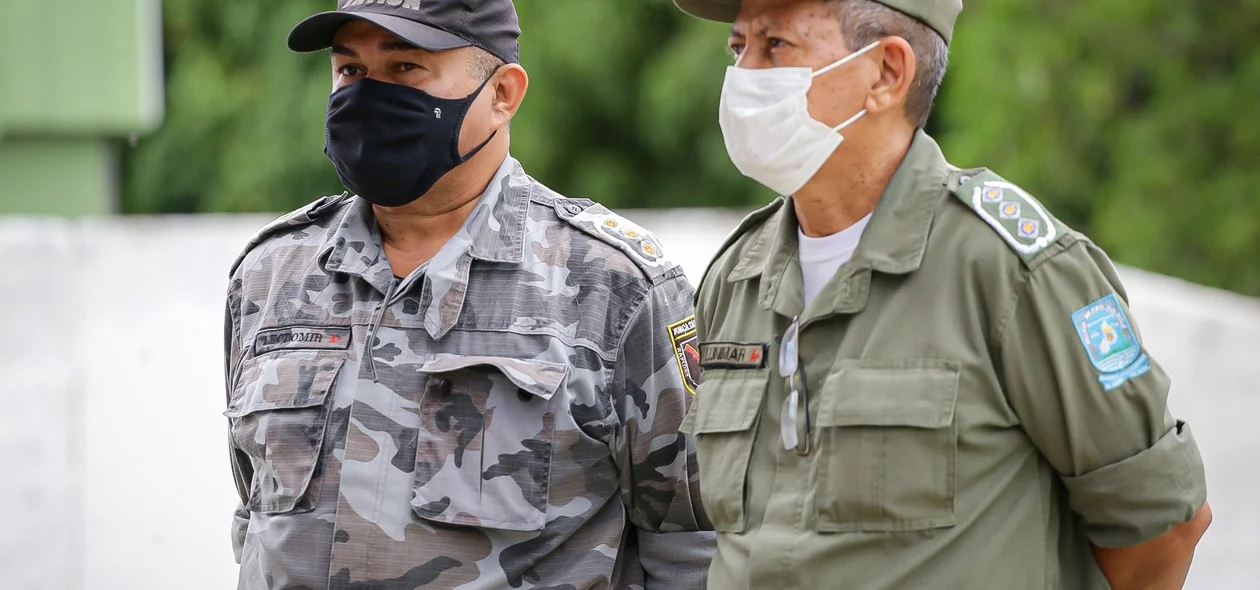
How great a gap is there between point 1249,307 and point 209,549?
338 cm

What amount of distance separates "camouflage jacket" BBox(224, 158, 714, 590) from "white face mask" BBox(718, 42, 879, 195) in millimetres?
471

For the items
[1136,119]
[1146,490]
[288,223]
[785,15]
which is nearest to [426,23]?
[288,223]

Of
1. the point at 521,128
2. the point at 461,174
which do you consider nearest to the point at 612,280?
the point at 461,174

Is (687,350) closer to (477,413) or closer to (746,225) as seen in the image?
(746,225)

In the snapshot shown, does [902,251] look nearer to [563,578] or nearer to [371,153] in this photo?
[563,578]

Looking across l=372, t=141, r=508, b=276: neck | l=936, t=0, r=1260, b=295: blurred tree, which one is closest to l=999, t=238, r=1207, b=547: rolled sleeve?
l=372, t=141, r=508, b=276: neck

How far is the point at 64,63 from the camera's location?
559 centimetres

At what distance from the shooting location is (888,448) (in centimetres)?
197

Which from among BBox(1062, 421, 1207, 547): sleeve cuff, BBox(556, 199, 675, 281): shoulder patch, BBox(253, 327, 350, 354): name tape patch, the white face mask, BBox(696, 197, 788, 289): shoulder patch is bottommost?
BBox(253, 327, 350, 354): name tape patch

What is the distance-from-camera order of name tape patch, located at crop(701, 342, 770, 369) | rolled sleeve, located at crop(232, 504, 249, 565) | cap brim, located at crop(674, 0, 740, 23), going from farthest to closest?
1. rolled sleeve, located at crop(232, 504, 249, 565)
2. cap brim, located at crop(674, 0, 740, 23)
3. name tape patch, located at crop(701, 342, 770, 369)

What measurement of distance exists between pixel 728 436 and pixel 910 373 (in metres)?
0.32

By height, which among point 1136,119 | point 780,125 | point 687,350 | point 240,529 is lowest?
point 240,529

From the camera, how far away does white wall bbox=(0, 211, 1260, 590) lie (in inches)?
173

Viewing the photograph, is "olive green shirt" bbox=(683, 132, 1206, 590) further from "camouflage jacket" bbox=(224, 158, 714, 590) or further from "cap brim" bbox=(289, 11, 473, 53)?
"cap brim" bbox=(289, 11, 473, 53)
